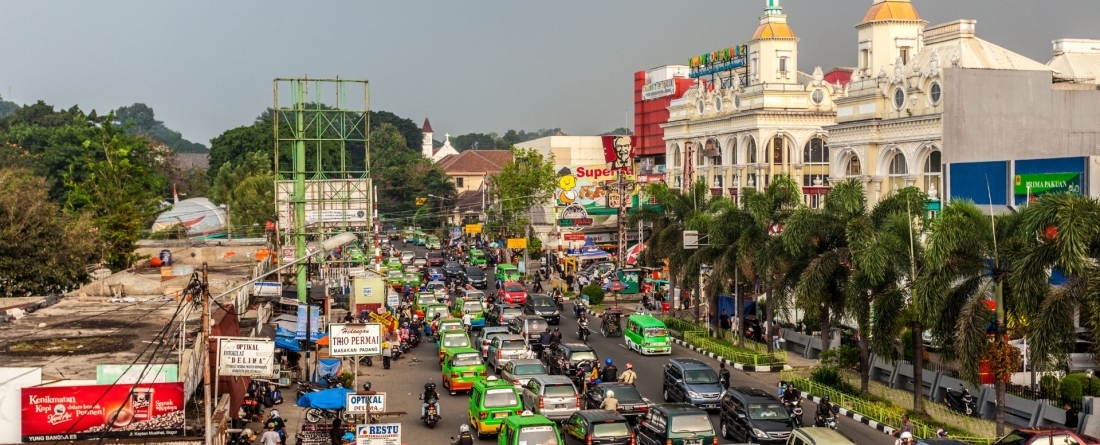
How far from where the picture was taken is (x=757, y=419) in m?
26.7

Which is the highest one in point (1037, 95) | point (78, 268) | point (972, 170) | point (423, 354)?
point (1037, 95)

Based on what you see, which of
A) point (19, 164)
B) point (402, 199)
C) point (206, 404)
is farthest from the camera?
point (402, 199)

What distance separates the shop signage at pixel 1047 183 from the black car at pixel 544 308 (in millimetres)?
20571

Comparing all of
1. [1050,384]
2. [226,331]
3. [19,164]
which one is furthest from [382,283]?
[19,164]

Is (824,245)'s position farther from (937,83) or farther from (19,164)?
(19,164)

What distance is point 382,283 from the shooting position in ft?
170

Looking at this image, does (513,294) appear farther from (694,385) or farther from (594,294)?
(694,385)

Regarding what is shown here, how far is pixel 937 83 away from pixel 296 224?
103ft

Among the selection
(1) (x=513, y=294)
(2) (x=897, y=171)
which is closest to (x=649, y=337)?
(1) (x=513, y=294)

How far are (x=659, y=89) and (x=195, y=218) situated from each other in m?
46.6

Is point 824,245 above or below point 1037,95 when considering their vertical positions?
below

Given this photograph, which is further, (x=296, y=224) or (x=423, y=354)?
(x=296, y=224)

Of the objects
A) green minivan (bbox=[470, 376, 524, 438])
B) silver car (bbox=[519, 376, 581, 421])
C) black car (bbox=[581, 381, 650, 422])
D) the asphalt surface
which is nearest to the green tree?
the asphalt surface

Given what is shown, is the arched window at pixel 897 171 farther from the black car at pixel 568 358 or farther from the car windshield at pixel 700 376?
the car windshield at pixel 700 376
